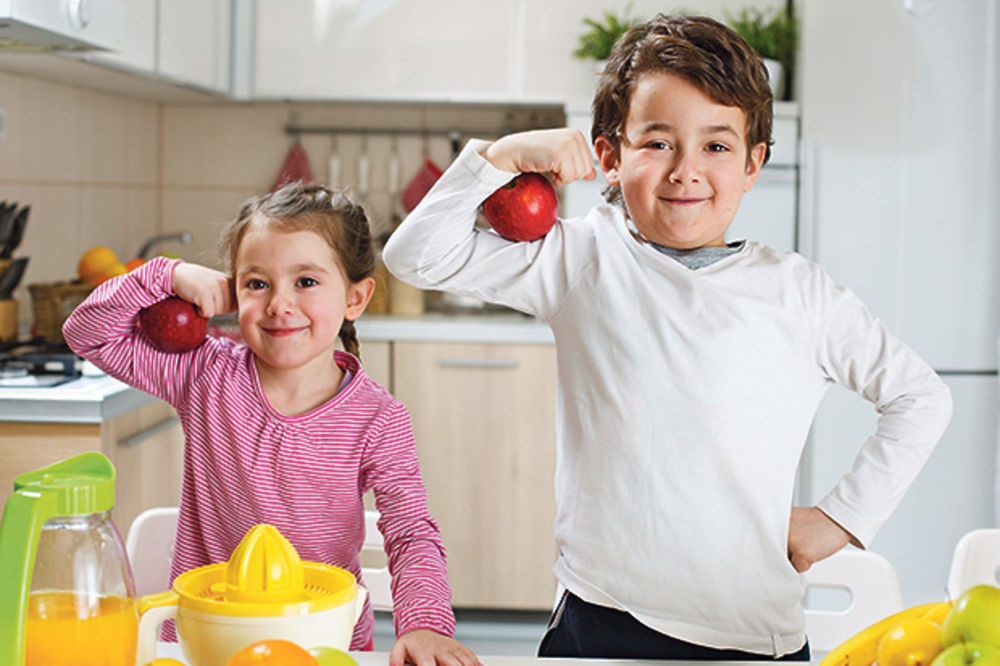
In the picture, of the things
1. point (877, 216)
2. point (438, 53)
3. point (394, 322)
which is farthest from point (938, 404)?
point (438, 53)

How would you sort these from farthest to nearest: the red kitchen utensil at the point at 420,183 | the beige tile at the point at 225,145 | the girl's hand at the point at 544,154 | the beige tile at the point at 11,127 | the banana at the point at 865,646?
1. the beige tile at the point at 225,145
2. the red kitchen utensil at the point at 420,183
3. the beige tile at the point at 11,127
4. the girl's hand at the point at 544,154
5. the banana at the point at 865,646

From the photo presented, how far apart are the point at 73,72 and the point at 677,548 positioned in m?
1.83

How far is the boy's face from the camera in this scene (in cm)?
108

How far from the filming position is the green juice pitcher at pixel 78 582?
0.70 metres

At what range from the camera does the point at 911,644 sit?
0.70 metres

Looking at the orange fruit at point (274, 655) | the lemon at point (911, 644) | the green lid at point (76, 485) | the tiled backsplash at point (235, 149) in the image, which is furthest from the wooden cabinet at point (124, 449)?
the lemon at point (911, 644)

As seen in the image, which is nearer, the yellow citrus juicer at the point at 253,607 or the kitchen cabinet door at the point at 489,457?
the yellow citrus juicer at the point at 253,607

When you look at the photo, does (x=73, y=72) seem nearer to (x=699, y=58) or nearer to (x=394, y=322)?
(x=394, y=322)

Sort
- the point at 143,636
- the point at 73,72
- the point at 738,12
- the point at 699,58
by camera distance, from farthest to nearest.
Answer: the point at 738,12 → the point at 73,72 → the point at 699,58 → the point at 143,636

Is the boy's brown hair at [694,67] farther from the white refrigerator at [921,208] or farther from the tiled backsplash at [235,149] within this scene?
the tiled backsplash at [235,149]

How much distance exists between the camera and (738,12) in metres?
2.88

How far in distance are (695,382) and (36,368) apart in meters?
1.33

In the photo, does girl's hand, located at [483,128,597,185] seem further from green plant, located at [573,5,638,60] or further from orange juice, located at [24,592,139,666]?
green plant, located at [573,5,638,60]

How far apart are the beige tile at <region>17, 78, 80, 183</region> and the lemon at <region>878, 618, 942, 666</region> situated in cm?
222
